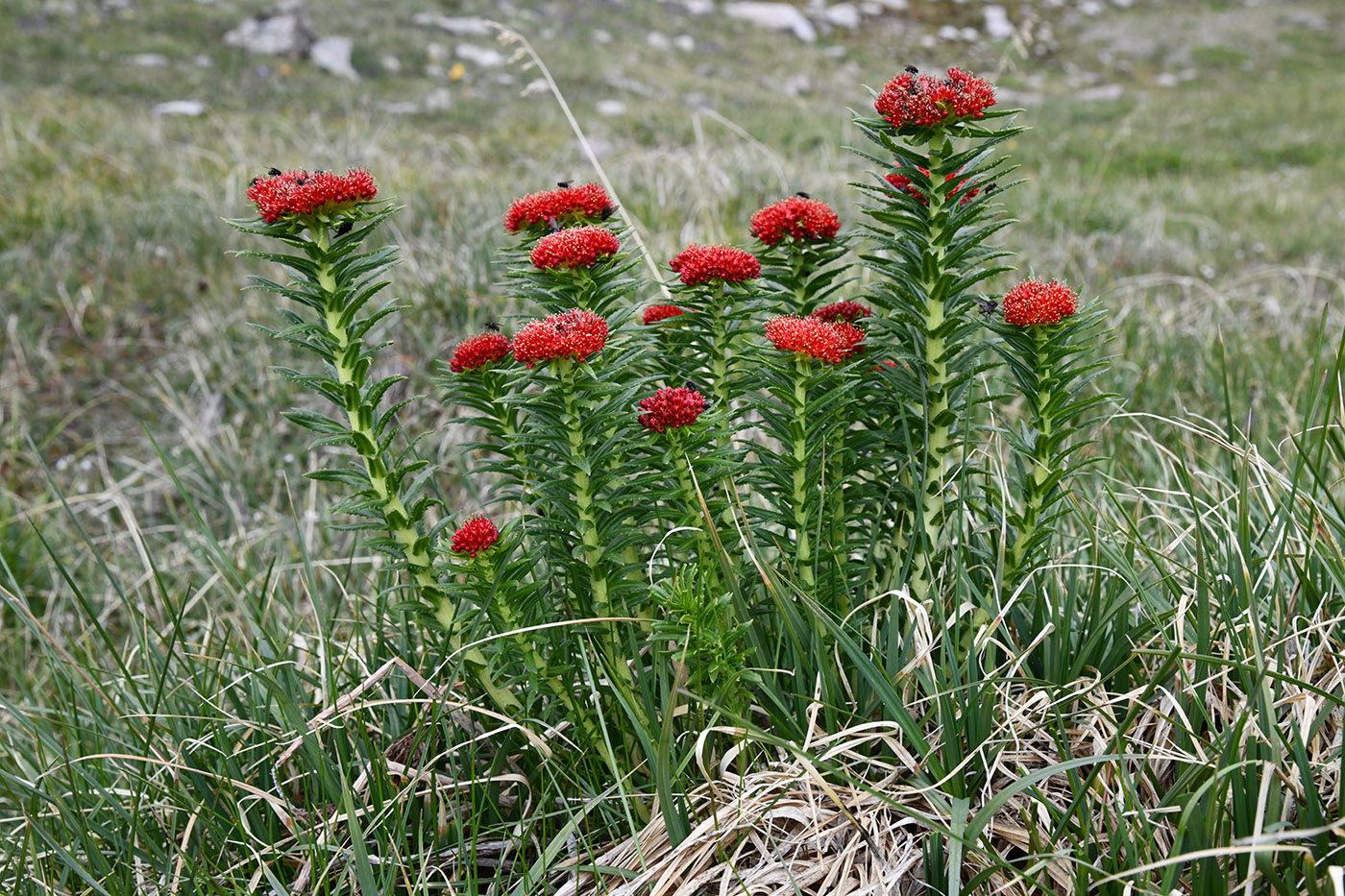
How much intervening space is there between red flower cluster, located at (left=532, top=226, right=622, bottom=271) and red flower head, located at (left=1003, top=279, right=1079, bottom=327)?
73 cm

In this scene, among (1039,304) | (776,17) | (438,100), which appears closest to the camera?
(1039,304)

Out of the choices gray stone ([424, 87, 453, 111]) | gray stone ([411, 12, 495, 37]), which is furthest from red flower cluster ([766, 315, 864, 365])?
gray stone ([411, 12, 495, 37])

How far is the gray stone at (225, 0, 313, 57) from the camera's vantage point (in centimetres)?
1472

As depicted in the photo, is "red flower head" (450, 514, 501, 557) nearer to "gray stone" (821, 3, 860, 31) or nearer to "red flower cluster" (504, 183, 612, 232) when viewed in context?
"red flower cluster" (504, 183, 612, 232)

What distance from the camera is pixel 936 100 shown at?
155 centimetres

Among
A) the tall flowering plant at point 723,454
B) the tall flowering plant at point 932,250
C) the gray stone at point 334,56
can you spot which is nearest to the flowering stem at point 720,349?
the tall flowering plant at point 723,454

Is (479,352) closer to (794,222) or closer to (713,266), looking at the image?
(713,266)

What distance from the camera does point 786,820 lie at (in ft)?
5.65

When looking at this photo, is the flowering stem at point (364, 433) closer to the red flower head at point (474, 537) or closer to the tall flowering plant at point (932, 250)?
the red flower head at point (474, 537)

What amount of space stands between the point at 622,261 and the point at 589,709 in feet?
3.01

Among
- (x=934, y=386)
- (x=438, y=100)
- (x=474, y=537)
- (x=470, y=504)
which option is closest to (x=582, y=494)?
(x=474, y=537)

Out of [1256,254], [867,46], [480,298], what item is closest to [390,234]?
[480,298]

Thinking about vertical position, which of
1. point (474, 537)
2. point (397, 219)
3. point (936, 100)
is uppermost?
point (936, 100)

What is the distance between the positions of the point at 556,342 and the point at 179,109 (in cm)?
1174
